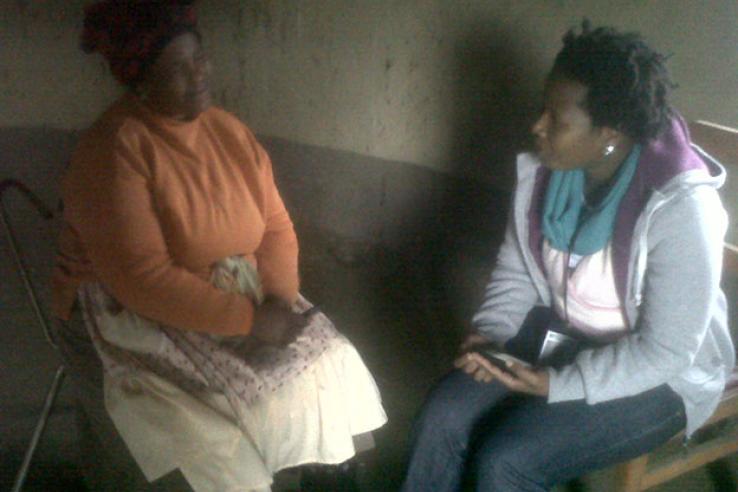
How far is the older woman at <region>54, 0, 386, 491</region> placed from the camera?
122 centimetres

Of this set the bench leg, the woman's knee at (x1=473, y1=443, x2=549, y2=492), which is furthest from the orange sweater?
the bench leg

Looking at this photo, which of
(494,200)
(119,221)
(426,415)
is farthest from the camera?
(494,200)

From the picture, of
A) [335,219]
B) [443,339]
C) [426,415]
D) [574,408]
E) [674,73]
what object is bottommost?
[443,339]

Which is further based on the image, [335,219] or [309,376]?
[335,219]

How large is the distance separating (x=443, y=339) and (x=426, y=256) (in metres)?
0.33

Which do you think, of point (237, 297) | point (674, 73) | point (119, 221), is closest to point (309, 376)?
point (237, 297)

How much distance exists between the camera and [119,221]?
4.00 ft

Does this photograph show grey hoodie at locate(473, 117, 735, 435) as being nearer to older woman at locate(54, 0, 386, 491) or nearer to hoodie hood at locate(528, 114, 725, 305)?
hoodie hood at locate(528, 114, 725, 305)

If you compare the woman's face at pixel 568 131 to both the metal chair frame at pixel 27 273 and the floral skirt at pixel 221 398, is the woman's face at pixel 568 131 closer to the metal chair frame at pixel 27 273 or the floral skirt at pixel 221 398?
the floral skirt at pixel 221 398

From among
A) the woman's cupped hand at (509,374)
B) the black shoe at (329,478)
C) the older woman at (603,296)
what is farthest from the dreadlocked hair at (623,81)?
the black shoe at (329,478)

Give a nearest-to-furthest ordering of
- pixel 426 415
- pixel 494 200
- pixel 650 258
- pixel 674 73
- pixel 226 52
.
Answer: pixel 650 258, pixel 426 415, pixel 226 52, pixel 674 73, pixel 494 200

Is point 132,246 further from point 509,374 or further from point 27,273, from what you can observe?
point 509,374

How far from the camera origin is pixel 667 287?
1303mm

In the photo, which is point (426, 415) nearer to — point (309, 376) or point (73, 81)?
point (309, 376)
